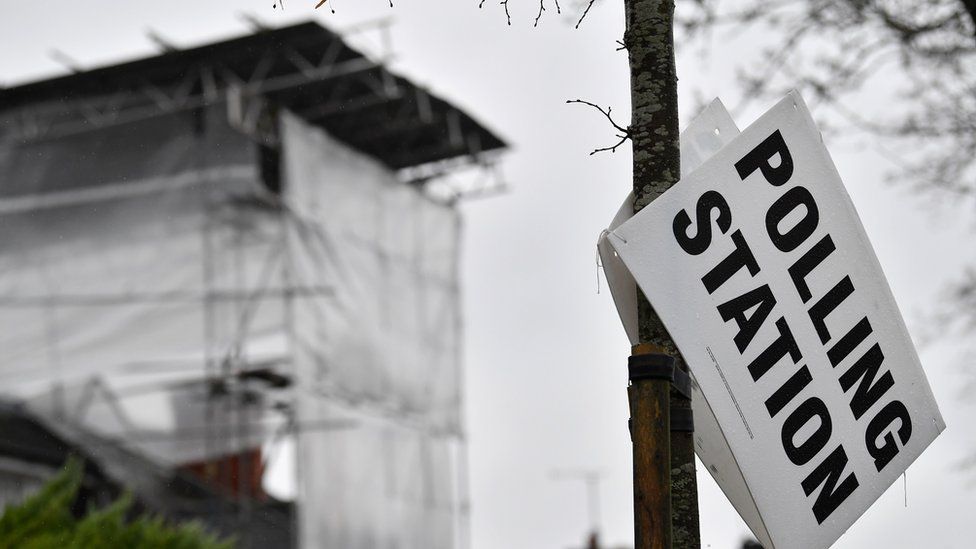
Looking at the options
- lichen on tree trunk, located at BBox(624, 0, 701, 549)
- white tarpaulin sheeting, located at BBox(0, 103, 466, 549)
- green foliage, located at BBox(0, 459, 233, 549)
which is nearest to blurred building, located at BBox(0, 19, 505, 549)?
white tarpaulin sheeting, located at BBox(0, 103, 466, 549)

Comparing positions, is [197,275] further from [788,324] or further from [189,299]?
[788,324]

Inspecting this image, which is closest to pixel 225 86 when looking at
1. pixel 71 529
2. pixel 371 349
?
pixel 371 349

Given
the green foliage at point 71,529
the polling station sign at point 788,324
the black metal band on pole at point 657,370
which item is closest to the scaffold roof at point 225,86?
the green foliage at point 71,529

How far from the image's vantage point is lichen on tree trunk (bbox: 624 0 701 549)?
3.10 m

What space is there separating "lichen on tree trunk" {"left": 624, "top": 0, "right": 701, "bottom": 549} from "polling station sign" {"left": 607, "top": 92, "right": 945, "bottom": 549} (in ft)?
0.38

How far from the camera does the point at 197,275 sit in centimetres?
1956

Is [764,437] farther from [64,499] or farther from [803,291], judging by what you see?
[64,499]

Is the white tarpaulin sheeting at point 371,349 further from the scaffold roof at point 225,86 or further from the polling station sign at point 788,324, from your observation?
the polling station sign at point 788,324

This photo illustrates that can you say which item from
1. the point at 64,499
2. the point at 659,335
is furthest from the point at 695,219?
the point at 64,499

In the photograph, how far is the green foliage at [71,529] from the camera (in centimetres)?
679

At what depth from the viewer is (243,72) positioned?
2027 centimetres

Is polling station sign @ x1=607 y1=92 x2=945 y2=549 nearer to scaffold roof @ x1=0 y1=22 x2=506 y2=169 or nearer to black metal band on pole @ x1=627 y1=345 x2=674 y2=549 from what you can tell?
black metal band on pole @ x1=627 y1=345 x2=674 y2=549

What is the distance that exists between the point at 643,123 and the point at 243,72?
17562 millimetres

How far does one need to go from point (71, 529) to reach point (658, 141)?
4906 mm
